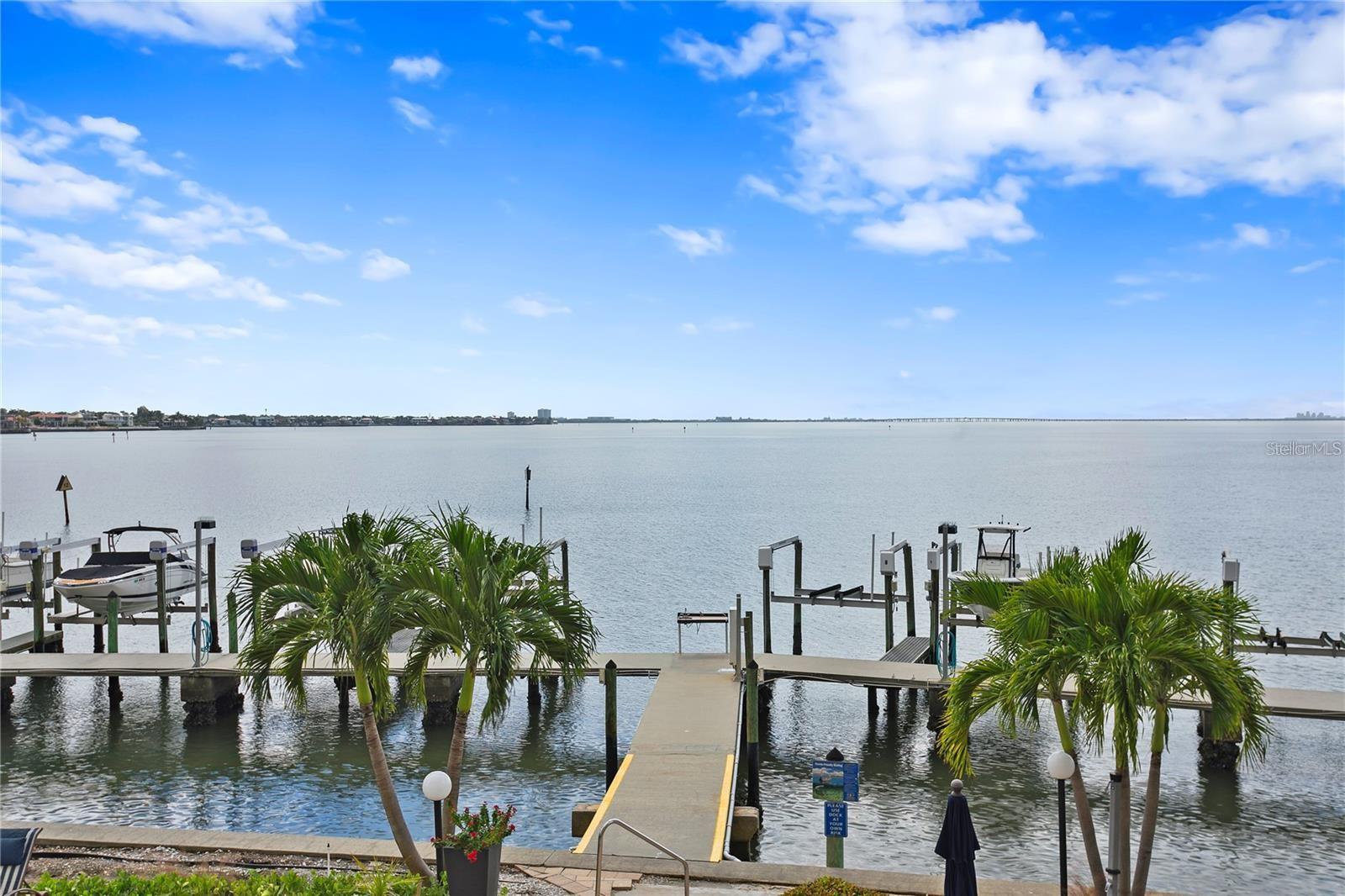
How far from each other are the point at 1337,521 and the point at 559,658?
231 ft

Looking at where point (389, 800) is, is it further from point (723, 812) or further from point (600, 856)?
point (723, 812)

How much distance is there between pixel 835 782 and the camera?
11.4 m

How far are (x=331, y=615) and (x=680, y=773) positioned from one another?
6.69 meters

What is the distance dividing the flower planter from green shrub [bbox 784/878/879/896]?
289 centimetres

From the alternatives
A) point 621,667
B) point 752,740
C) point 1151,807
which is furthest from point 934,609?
point 1151,807

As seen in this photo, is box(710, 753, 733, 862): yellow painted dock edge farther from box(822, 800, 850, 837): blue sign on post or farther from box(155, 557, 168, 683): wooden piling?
box(155, 557, 168, 683): wooden piling

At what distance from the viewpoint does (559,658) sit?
10.2 m

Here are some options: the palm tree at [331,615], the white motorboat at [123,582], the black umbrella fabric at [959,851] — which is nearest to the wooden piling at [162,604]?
the white motorboat at [123,582]

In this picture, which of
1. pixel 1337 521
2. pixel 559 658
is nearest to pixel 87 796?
pixel 559 658

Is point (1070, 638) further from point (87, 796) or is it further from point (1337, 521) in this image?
point (1337, 521)

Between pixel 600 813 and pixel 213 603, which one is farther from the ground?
pixel 213 603

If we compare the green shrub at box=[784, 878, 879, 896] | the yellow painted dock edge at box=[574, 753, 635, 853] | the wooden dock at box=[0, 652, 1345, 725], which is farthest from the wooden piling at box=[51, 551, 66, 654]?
the green shrub at box=[784, 878, 879, 896]

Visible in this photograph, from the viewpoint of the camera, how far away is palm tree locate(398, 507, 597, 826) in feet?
31.7

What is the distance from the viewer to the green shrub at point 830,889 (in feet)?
29.5
